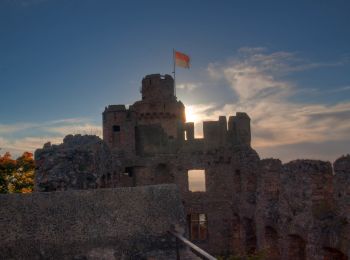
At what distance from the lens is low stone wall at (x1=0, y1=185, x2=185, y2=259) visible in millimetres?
6488

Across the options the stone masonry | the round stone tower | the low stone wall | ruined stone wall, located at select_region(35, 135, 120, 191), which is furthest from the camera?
the round stone tower

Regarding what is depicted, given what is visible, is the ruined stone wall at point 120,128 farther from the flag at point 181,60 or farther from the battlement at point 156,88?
the flag at point 181,60

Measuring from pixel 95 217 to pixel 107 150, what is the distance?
6.47m

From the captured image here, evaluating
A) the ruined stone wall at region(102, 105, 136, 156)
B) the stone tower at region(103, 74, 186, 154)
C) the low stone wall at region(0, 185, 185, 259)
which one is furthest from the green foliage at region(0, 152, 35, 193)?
the low stone wall at region(0, 185, 185, 259)

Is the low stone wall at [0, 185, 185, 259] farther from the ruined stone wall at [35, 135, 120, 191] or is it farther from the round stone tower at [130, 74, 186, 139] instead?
the round stone tower at [130, 74, 186, 139]

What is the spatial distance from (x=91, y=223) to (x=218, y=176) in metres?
19.4

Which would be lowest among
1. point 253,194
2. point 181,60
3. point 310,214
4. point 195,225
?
point 195,225

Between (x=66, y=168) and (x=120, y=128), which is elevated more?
(x=120, y=128)

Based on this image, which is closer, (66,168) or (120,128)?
(66,168)

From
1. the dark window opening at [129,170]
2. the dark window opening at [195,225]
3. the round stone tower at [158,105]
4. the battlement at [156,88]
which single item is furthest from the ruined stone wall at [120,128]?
the dark window opening at [195,225]

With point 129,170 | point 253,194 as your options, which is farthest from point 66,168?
point 129,170

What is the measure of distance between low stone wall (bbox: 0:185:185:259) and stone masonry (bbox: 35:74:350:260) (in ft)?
4.92

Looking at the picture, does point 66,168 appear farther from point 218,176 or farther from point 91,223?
point 218,176

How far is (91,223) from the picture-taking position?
269 inches
